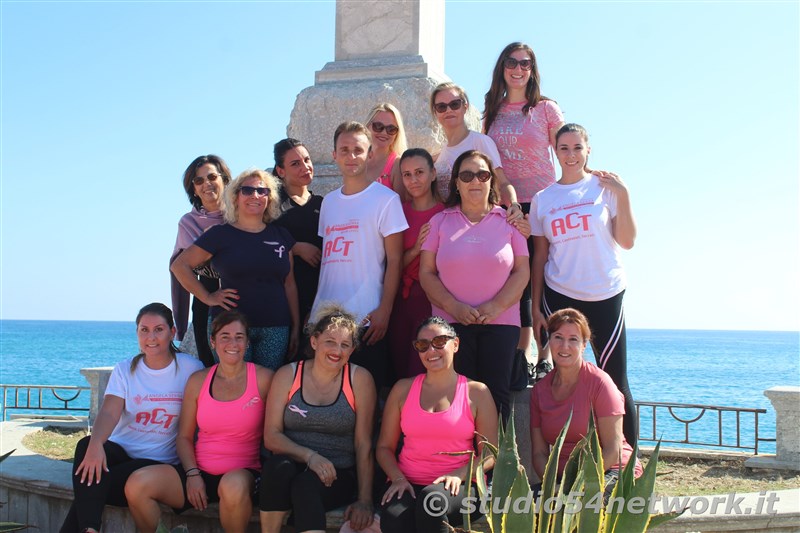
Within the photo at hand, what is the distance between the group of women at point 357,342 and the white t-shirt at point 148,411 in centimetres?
1

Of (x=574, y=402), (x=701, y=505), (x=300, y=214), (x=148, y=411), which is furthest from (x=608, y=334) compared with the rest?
(x=148, y=411)

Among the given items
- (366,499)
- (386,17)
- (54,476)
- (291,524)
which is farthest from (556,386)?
(386,17)

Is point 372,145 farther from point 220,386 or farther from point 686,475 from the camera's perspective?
point 686,475

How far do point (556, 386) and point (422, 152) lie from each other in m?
1.44

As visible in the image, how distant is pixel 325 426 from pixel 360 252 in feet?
3.19

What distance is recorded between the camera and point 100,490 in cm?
417

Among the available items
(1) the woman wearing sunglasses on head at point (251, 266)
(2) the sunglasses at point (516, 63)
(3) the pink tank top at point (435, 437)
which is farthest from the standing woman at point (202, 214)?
(2) the sunglasses at point (516, 63)

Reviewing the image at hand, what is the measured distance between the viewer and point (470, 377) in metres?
4.46

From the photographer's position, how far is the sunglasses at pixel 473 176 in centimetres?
452

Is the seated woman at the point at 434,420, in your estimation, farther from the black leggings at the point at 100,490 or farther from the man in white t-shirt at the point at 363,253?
the black leggings at the point at 100,490

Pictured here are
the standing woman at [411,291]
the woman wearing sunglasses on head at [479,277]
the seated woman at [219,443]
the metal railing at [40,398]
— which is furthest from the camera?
the metal railing at [40,398]

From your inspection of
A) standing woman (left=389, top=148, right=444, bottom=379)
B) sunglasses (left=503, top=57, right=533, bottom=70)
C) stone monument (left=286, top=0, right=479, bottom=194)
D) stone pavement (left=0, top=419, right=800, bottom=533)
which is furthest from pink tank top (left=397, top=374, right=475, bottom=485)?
stone monument (left=286, top=0, right=479, bottom=194)

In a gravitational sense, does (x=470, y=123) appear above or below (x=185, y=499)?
above

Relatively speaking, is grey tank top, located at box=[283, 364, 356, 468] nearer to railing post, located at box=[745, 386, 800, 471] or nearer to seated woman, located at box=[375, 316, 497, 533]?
seated woman, located at box=[375, 316, 497, 533]
